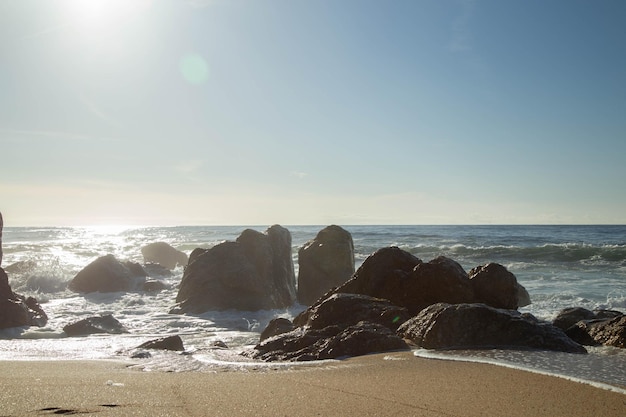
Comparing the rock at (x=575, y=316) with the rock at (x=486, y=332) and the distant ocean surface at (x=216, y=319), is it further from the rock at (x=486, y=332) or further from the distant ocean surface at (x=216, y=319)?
the rock at (x=486, y=332)

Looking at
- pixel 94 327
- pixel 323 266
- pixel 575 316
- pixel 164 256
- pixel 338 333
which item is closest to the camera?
pixel 338 333

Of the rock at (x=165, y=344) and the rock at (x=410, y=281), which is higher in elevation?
the rock at (x=410, y=281)

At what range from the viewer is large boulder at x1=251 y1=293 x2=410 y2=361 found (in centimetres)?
576

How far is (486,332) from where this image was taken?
225 inches

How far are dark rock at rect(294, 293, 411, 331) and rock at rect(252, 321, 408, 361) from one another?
2.53ft

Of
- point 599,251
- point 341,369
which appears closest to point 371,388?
point 341,369

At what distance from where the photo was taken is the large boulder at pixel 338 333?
5.76 m

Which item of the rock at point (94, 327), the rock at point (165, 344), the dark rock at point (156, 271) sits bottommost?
the dark rock at point (156, 271)

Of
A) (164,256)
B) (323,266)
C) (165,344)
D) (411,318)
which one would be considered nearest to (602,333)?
(411,318)

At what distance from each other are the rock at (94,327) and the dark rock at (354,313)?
5.02 m

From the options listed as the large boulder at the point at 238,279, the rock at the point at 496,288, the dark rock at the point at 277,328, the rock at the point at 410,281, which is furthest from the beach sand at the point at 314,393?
the large boulder at the point at 238,279

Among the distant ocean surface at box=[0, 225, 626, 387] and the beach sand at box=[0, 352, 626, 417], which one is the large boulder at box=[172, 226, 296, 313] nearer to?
the distant ocean surface at box=[0, 225, 626, 387]

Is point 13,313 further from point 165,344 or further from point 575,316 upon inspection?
point 575,316

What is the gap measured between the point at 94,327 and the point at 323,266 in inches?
284
